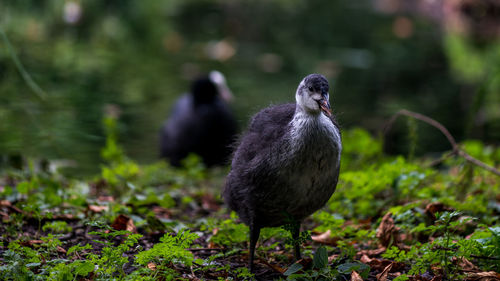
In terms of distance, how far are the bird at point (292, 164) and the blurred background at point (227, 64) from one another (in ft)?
7.25

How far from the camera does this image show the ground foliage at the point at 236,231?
306cm

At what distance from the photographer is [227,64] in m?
12.4

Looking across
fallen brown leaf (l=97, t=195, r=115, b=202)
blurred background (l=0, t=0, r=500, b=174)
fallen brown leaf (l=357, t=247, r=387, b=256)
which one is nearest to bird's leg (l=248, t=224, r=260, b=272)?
fallen brown leaf (l=357, t=247, r=387, b=256)

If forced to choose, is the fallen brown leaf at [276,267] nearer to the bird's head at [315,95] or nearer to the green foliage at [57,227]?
the bird's head at [315,95]

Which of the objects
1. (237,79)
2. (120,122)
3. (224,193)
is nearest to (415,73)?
(237,79)

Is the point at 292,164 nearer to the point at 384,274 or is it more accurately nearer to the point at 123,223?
the point at 384,274

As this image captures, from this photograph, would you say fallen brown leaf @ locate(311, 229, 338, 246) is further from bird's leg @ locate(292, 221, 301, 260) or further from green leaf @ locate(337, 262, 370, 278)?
green leaf @ locate(337, 262, 370, 278)

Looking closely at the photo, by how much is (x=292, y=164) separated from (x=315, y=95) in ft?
1.25

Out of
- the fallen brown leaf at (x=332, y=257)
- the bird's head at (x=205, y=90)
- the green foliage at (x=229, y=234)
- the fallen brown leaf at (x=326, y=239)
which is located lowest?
the fallen brown leaf at (x=332, y=257)

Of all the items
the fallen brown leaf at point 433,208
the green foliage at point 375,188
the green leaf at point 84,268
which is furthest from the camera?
the green foliage at point 375,188

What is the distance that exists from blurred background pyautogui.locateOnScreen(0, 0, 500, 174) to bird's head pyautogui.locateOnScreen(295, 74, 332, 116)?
7.45ft

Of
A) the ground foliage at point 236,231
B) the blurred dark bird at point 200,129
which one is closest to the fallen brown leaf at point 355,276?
the ground foliage at point 236,231

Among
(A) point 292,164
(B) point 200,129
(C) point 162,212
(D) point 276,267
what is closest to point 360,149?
(C) point 162,212

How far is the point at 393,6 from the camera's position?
20719 mm
